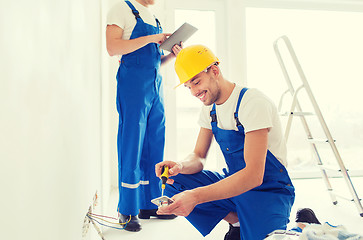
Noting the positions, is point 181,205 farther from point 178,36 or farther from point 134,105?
point 178,36

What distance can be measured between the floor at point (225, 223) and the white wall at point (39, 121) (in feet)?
3.06

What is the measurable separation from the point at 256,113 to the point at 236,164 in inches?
11.7

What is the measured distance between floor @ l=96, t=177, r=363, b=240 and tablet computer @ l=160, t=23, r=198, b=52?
1146mm

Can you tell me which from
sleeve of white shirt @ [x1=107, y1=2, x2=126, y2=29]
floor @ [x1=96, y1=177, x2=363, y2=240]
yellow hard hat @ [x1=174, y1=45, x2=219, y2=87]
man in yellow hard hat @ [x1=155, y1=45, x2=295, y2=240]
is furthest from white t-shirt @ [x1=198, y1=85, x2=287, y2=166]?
sleeve of white shirt @ [x1=107, y1=2, x2=126, y2=29]

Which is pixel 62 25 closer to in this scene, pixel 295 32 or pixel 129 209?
pixel 129 209

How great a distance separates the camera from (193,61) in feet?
4.46

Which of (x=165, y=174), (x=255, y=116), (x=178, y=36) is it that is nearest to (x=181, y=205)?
(x=165, y=174)

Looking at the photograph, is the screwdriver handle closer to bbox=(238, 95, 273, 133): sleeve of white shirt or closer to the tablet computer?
bbox=(238, 95, 273, 133): sleeve of white shirt

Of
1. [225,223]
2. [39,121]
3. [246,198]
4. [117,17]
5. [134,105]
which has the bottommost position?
[225,223]

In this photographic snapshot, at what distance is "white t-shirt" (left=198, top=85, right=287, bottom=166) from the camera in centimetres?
130

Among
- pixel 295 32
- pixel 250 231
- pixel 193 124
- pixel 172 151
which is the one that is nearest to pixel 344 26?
pixel 295 32

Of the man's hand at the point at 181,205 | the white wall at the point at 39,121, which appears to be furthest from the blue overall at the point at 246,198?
the white wall at the point at 39,121

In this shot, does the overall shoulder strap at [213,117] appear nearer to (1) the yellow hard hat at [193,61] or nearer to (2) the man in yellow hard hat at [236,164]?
(2) the man in yellow hard hat at [236,164]

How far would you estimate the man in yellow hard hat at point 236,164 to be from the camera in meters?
1.22
